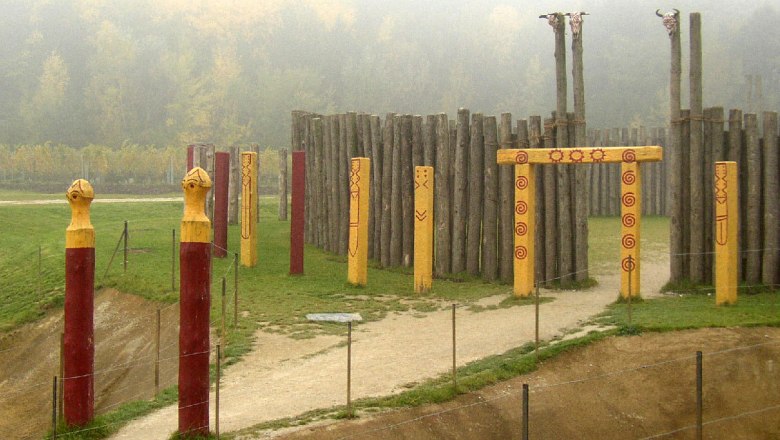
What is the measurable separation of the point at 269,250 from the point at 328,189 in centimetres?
177

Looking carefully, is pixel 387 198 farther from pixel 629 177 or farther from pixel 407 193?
pixel 629 177

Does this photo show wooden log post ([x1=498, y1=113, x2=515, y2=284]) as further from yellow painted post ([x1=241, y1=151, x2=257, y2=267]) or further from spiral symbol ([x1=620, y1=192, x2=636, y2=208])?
yellow painted post ([x1=241, y1=151, x2=257, y2=267])

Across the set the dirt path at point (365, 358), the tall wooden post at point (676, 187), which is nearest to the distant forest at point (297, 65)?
the tall wooden post at point (676, 187)

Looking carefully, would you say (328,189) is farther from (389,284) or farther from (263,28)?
(263,28)

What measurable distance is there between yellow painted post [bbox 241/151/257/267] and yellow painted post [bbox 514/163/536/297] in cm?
516

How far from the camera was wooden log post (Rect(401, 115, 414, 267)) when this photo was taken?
17.8 m

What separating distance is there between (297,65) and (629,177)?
2506 inches

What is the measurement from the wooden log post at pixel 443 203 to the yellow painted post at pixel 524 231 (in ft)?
8.68

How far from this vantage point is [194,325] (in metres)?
8.41

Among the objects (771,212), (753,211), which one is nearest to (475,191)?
(753,211)

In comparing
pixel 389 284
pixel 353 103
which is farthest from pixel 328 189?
pixel 353 103

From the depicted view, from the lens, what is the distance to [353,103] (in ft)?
231

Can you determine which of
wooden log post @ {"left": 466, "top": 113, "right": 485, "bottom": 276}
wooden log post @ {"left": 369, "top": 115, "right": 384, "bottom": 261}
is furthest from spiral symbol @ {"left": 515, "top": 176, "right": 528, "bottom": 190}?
wooden log post @ {"left": 369, "top": 115, "right": 384, "bottom": 261}

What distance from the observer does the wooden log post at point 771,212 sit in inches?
562
